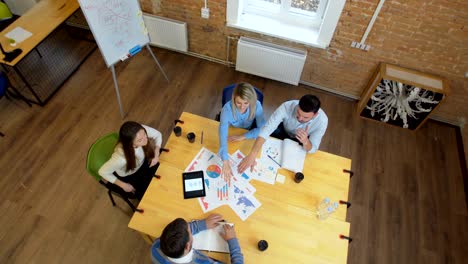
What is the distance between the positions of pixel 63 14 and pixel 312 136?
3651mm

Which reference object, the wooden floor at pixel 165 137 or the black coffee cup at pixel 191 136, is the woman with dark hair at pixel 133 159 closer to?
the black coffee cup at pixel 191 136

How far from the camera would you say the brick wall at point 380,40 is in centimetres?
308

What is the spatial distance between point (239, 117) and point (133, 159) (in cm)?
100

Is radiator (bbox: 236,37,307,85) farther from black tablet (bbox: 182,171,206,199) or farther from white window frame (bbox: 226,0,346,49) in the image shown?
black tablet (bbox: 182,171,206,199)

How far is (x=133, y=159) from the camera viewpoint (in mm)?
2369

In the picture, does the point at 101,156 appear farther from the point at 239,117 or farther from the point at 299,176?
the point at 299,176

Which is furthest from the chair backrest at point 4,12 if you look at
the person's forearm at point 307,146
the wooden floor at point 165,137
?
the person's forearm at point 307,146

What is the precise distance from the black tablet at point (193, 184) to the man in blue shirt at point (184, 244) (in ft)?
0.76

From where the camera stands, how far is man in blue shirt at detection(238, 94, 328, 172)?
2.28 m

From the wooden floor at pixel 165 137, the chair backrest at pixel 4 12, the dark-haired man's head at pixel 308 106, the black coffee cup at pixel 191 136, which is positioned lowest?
the wooden floor at pixel 165 137

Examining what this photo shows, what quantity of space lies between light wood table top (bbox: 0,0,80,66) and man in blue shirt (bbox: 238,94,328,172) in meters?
2.95

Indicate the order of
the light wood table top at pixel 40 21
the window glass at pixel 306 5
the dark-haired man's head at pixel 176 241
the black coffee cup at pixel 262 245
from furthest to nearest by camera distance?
the window glass at pixel 306 5
the light wood table top at pixel 40 21
the black coffee cup at pixel 262 245
the dark-haired man's head at pixel 176 241

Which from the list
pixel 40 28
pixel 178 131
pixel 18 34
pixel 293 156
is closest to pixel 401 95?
pixel 293 156

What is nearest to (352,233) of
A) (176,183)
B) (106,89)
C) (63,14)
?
(176,183)
